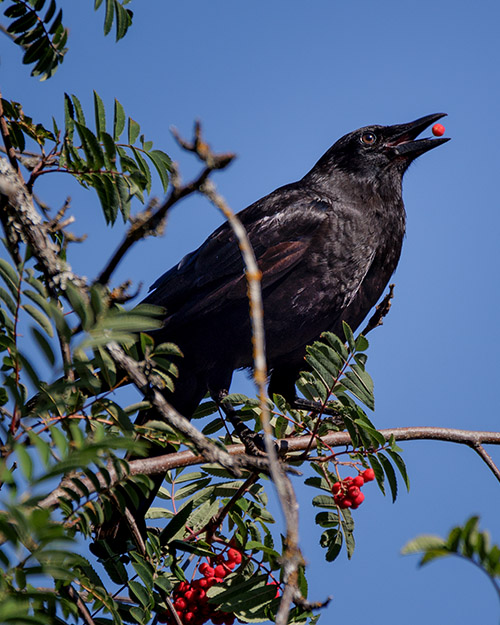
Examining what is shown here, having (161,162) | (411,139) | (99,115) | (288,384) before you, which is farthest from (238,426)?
(411,139)

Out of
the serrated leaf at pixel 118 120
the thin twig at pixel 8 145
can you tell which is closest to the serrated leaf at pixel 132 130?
the serrated leaf at pixel 118 120

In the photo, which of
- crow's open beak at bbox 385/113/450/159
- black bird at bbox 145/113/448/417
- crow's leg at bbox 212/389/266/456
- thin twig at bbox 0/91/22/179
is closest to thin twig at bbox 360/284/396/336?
black bird at bbox 145/113/448/417

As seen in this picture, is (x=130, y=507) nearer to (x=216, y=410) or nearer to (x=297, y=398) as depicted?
(x=216, y=410)

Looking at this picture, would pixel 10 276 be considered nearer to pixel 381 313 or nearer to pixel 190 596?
pixel 190 596

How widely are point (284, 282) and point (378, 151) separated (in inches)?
54.2

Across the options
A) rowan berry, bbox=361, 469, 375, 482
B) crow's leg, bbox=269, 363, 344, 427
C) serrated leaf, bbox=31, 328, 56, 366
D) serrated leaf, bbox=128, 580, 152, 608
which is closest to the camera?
serrated leaf, bbox=31, 328, 56, 366

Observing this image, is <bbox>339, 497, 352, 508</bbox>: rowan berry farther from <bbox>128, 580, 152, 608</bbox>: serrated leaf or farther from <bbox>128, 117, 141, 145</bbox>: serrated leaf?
<bbox>128, 117, 141, 145</bbox>: serrated leaf

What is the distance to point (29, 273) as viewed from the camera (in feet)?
6.02

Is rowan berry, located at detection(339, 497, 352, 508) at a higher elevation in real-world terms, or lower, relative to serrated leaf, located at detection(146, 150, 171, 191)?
lower

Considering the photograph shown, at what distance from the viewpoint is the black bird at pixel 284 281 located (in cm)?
392

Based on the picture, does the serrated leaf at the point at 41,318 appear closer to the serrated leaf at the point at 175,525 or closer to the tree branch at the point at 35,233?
the tree branch at the point at 35,233

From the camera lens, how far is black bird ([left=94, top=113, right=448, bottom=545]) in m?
3.92

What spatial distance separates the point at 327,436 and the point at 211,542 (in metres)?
0.67

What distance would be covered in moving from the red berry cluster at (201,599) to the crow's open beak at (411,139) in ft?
9.30
